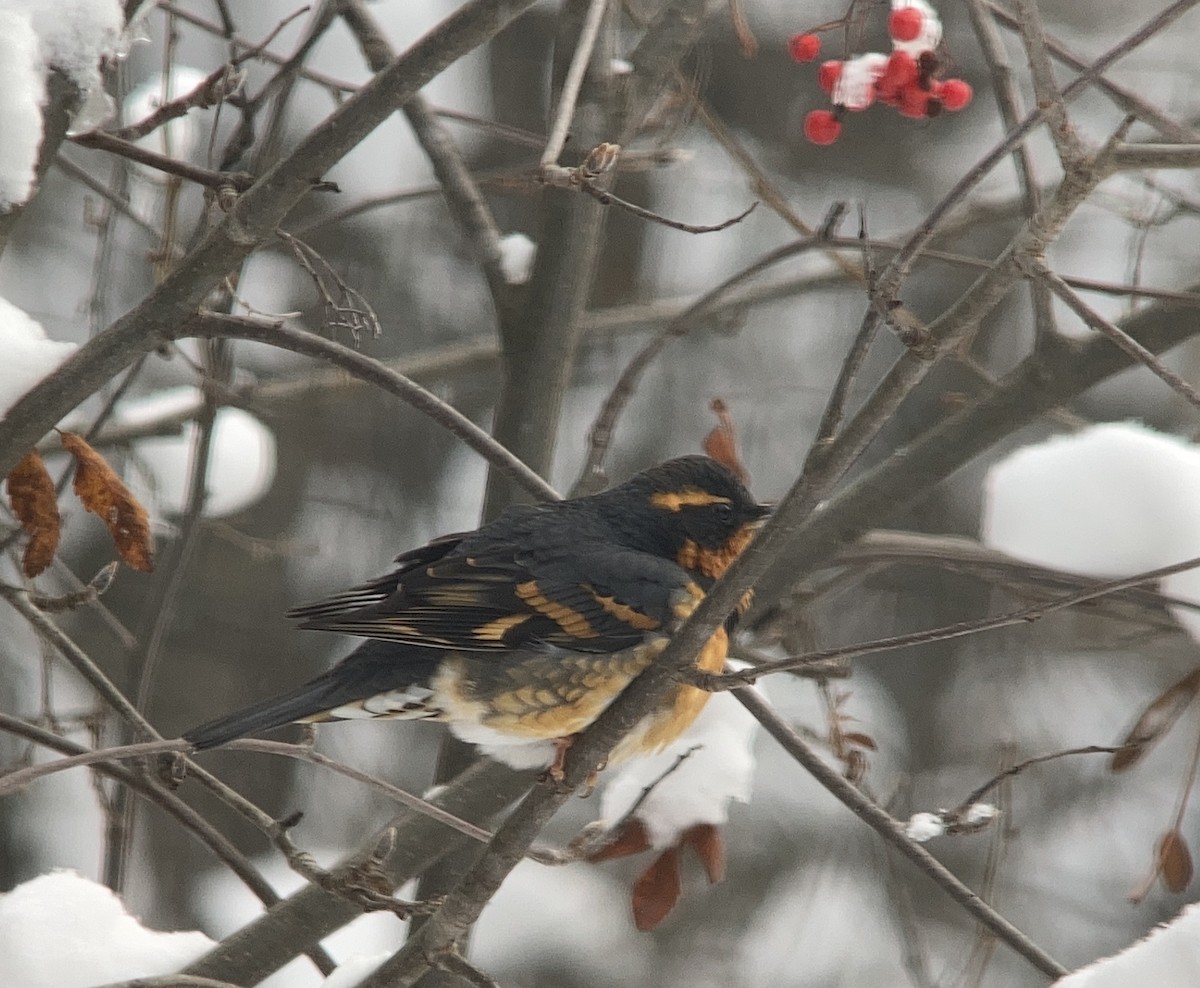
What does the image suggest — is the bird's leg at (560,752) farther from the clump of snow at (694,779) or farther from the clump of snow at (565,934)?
the clump of snow at (565,934)

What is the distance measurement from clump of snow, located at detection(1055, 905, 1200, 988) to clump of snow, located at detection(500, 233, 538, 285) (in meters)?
2.46

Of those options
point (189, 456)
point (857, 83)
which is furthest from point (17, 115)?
point (189, 456)

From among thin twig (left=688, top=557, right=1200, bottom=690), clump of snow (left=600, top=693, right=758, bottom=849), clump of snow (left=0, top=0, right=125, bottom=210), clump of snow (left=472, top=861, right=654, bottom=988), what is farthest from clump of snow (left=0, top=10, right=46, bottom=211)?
clump of snow (left=472, top=861, right=654, bottom=988)

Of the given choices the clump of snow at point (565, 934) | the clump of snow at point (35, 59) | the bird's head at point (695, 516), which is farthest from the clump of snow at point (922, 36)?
the clump of snow at point (565, 934)

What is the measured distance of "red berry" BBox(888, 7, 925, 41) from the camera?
11.1 ft

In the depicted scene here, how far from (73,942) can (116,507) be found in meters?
0.95

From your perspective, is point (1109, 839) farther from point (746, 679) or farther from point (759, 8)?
point (746, 679)

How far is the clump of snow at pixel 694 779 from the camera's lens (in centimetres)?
343

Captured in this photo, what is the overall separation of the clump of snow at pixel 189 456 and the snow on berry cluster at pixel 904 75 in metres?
2.61

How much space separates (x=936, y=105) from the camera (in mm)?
3432

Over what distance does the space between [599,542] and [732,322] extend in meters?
1.54

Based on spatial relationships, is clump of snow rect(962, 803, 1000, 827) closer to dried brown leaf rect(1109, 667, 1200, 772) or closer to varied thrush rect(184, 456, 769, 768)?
dried brown leaf rect(1109, 667, 1200, 772)

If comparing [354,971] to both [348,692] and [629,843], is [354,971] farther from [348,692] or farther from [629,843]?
[629,843]

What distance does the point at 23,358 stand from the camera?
267cm
